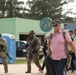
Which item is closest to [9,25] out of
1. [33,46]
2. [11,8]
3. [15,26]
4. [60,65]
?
[15,26]

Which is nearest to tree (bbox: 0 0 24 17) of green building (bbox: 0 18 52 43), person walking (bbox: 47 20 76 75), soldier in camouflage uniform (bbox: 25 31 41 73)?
green building (bbox: 0 18 52 43)

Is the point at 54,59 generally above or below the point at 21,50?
above

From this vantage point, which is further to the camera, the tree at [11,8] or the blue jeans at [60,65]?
the tree at [11,8]

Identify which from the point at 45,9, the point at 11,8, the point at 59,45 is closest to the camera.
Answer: the point at 59,45

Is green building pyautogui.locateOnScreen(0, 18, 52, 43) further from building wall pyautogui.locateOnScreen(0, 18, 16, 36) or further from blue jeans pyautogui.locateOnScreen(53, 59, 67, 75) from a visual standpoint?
blue jeans pyautogui.locateOnScreen(53, 59, 67, 75)

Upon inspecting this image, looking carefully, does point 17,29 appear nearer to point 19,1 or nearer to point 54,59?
point 54,59

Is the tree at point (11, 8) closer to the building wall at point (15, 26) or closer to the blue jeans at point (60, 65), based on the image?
the building wall at point (15, 26)

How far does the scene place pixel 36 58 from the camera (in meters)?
14.1

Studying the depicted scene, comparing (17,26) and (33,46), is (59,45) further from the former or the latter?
(17,26)

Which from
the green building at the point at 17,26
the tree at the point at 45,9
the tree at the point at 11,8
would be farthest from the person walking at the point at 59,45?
the tree at the point at 45,9

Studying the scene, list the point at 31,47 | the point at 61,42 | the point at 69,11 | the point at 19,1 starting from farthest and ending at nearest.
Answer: the point at 69,11 < the point at 19,1 < the point at 31,47 < the point at 61,42

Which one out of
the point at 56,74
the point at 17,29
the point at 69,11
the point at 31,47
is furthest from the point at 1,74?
the point at 69,11

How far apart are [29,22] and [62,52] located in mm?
29851

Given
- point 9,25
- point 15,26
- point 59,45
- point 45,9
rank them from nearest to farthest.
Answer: point 59,45 → point 15,26 → point 9,25 → point 45,9
